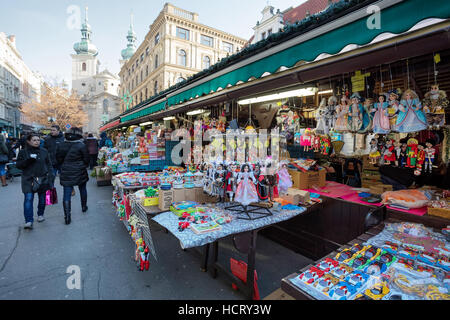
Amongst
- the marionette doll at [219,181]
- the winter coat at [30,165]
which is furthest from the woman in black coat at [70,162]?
the marionette doll at [219,181]

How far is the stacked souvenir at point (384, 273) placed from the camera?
150 cm

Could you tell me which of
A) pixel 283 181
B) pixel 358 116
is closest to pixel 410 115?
pixel 358 116

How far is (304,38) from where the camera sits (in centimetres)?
238

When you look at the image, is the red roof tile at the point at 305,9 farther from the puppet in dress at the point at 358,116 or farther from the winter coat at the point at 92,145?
the puppet in dress at the point at 358,116

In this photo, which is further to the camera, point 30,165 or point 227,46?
point 227,46

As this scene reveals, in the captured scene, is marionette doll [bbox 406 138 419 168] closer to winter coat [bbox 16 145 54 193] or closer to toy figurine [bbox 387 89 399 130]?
toy figurine [bbox 387 89 399 130]

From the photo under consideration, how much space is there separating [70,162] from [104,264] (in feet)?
9.28

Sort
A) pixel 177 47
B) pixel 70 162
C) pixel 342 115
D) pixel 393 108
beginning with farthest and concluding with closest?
pixel 177 47 < pixel 70 162 < pixel 342 115 < pixel 393 108

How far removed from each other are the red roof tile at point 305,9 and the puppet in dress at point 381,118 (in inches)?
641

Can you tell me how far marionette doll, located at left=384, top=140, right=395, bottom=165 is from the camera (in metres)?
3.16

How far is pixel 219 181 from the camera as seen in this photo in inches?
115

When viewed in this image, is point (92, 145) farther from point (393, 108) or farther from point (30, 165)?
point (393, 108)
